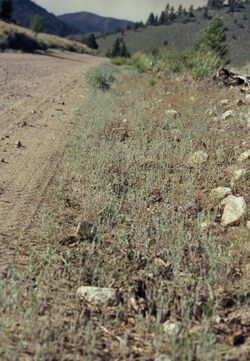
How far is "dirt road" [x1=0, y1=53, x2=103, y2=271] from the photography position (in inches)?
174

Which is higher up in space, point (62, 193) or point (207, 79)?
point (207, 79)

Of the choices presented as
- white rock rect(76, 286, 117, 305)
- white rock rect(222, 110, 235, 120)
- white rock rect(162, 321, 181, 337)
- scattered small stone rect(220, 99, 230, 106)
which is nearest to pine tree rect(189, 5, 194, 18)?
scattered small stone rect(220, 99, 230, 106)

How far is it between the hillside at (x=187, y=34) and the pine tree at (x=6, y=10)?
24490 millimetres

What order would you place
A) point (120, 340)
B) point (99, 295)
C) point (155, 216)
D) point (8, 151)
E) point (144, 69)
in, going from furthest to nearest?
point (144, 69)
point (8, 151)
point (155, 216)
point (99, 295)
point (120, 340)

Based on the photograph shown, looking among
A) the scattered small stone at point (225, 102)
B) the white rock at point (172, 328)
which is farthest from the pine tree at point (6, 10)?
the white rock at point (172, 328)

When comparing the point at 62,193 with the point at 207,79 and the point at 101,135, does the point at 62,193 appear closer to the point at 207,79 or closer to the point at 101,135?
the point at 101,135

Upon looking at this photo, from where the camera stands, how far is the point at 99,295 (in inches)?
124

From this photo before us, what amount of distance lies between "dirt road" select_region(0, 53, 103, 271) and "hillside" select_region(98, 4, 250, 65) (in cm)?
6211

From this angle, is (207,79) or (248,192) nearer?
(248,192)

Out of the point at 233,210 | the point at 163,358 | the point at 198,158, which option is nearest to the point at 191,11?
the point at 198,158

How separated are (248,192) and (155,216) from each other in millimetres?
1138

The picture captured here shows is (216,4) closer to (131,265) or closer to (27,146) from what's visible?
(27,146)

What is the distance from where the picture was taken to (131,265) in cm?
361

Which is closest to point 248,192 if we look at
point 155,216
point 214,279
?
point 155,216
